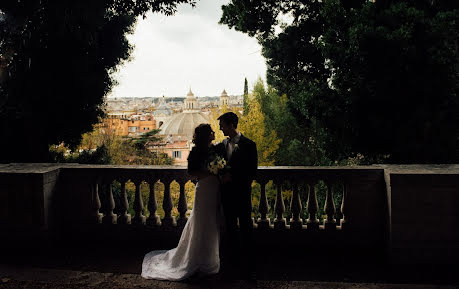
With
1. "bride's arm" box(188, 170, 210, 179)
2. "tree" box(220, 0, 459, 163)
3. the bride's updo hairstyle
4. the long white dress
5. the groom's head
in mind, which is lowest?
the long white dress

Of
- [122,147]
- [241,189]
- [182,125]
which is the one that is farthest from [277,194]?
[182,125]

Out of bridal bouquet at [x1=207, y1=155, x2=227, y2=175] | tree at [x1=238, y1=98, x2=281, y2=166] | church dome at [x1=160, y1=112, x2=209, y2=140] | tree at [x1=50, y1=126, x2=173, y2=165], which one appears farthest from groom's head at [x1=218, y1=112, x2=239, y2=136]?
church dome at [x1=160, y1=112, x2=209, y2=140]

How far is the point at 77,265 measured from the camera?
4.24 metres

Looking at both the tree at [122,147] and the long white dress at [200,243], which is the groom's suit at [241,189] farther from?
the tree at [122,147]

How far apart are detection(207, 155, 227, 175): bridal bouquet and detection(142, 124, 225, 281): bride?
74mm

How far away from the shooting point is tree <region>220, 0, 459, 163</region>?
12.1m

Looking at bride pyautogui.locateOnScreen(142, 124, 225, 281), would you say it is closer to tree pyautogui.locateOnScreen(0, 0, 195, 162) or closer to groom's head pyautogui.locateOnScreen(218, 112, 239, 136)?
groom's head pyautogui.locateOnScreen(218, 112, 239, 136)

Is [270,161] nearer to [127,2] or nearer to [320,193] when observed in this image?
[320,193]

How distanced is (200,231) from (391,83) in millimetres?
10458

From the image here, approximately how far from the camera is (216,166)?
383 centimetres

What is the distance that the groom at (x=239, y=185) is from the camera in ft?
12.8

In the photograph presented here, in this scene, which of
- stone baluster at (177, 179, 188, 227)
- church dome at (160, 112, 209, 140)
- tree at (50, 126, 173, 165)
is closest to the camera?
stone baluster at (177, 179, 188, 227)

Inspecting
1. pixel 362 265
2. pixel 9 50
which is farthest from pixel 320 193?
pixel 362 265

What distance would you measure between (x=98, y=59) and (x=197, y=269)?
16107 millimetres
